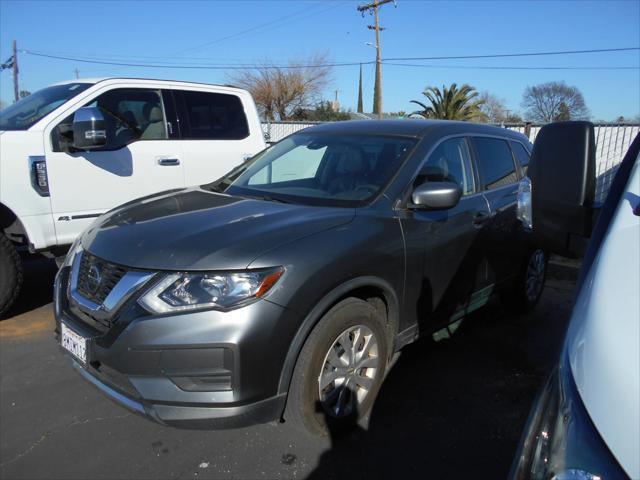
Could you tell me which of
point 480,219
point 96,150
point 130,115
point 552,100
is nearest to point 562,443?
point 480,219

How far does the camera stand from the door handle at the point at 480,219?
3465mm

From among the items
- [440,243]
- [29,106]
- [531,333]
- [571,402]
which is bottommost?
[531,333]

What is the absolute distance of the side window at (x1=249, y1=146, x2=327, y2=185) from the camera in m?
Answer: 3.60

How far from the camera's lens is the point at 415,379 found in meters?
3.36

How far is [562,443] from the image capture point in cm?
94

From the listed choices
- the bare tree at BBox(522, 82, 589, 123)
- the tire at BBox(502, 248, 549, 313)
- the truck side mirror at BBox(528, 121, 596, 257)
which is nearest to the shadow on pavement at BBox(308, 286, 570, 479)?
the tire at BBox(502, 248, 549, 313)

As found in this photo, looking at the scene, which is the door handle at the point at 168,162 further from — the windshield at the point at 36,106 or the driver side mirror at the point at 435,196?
the driver side mirror at the point at 435,196

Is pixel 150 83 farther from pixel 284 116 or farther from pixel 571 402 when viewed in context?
pixel 284 116

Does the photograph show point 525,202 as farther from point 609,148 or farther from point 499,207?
point 609,148

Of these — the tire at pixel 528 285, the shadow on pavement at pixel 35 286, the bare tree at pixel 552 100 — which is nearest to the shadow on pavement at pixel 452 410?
the tire at pixel 528 285

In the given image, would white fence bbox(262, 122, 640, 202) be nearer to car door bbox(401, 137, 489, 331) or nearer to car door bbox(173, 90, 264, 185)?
car door bbox(173, 90, 264, 185)

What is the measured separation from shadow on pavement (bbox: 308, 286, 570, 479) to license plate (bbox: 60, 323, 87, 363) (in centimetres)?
127

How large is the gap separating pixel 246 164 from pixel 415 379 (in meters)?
2.10

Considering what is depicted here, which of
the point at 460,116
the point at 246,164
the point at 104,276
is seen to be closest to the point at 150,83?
the point at 246,164
